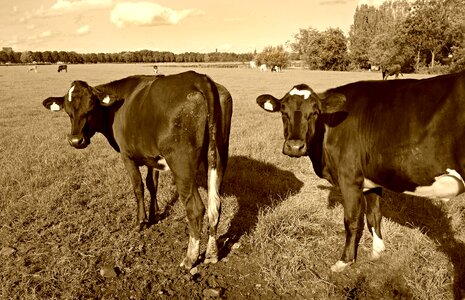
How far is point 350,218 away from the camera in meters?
4.70

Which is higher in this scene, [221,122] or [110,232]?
[221,122]

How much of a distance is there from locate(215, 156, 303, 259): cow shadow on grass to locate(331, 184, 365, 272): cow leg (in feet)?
4.81

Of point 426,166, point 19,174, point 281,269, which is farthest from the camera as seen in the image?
point 19,174

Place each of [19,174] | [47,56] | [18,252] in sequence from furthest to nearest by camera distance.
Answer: [47,56], [19,174], [18,252]

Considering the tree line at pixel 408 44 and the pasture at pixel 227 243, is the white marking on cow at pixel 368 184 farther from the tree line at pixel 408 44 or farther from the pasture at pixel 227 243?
the tree line at pixel 408 44

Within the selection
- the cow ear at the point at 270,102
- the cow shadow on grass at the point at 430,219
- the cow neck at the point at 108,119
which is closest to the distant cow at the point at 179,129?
the cow neck at the point at 108,119

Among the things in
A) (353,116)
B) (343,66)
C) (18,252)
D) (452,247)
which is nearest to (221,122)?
(353,116)

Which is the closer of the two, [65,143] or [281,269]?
[281,269]

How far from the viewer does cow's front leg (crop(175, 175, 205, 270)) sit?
472 cm

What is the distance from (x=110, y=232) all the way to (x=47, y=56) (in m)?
155

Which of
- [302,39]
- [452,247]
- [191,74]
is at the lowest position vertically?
[452,247]

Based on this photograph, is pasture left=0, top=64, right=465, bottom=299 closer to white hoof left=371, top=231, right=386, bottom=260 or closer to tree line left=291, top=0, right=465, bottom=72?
white hoof left=371, top=231, right=386, bottom=260

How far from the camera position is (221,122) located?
5078 millimetres

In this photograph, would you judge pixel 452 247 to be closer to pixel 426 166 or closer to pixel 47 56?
pixel 426 166
